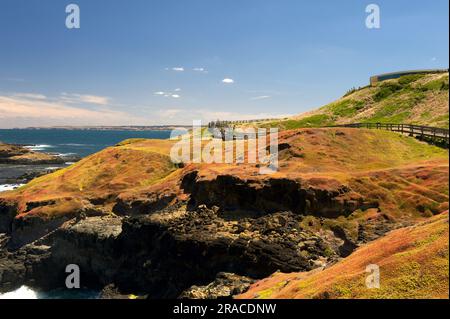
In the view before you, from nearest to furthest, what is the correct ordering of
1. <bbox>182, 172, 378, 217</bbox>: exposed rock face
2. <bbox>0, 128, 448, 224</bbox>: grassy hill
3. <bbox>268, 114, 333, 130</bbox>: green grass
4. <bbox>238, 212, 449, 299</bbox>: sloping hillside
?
<bbox>238, 212, 449, 299</bbox>: sloping hillside → <bbox>0, 128, 448, 224</bbox>: grassy hill → <bbox>182, 172, 378, 217</bbox>: exposed rock face → <bbox>268, 114, 333, 130</bbox>: green grass

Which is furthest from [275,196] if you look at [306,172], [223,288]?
[223,288]

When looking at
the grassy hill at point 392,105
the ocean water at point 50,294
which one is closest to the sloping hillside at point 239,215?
the ocean water at point 50,294

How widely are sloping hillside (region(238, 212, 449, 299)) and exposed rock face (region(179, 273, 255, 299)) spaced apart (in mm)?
7884

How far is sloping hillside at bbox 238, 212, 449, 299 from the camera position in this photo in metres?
17.1

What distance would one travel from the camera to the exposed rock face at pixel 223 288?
30.0 meters

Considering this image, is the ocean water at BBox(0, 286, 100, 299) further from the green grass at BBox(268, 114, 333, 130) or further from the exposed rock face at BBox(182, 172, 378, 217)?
the green grass at BBox(268, 114, 333, 130)

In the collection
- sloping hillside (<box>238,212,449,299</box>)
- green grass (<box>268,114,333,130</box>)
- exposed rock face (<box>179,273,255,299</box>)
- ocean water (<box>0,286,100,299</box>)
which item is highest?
green grass (<box>268,114,333,130</box>)

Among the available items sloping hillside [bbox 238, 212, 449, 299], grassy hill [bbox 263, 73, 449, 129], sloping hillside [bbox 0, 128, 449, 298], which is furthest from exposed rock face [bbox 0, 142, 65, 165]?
sloping hillside [bbox 238, 212, 449, 299]

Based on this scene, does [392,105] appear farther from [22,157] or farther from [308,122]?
[22,157]

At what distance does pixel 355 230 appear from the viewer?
3534cm

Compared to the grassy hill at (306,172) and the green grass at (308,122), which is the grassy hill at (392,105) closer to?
the green grass at (308,122)

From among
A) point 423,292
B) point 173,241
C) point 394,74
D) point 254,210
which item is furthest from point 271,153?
point 394,74

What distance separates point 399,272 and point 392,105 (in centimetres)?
7026

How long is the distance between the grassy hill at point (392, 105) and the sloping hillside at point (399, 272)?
1703 inches
